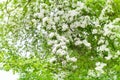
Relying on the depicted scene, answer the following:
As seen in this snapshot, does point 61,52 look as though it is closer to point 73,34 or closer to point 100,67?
point 73,34

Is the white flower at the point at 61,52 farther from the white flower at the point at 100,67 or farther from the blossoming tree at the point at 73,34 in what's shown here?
the white flower at the point at 100,67

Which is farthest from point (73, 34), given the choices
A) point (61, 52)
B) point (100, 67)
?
point (100, 67)

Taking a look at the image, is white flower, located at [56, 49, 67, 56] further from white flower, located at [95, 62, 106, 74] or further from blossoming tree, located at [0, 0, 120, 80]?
white flower, located at [95, 62, 106, 74]

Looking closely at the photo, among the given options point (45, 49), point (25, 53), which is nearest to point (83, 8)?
point (45, 49)

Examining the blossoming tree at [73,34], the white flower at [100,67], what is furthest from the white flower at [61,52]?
the white flower at [100,67]

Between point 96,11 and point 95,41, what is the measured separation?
0.85 metres

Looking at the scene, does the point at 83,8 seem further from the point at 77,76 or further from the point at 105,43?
the point at 77,76

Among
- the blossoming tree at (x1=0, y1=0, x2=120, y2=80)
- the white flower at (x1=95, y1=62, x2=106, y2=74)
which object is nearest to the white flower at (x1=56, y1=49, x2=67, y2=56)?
the blossoming tree at (x1=0, y1=0, x2=120, y2=80)

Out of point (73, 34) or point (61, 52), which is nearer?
point (61, 52)

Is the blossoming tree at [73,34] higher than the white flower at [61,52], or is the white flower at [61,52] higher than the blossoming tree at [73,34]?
the blossoming tree at [73,34]

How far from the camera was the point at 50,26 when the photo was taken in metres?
11.7

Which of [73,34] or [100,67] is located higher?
[73,34]

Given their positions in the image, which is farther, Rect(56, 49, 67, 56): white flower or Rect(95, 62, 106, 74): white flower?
Rect(95, 62, 106, 74): white flower

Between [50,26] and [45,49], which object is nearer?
[50,26]
